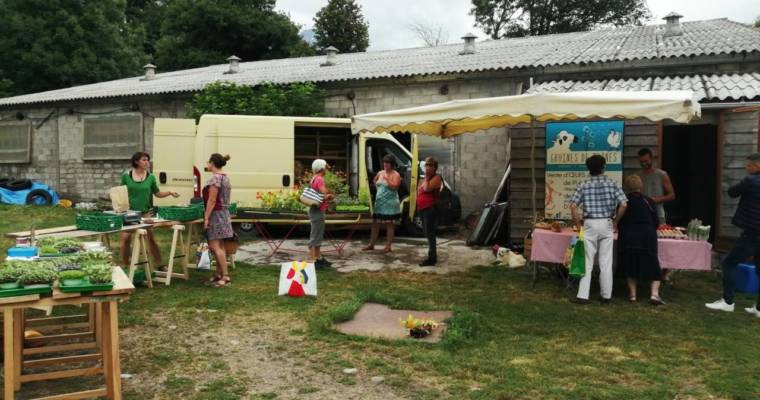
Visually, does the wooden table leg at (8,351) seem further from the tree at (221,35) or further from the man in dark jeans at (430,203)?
the tree at (221,35)

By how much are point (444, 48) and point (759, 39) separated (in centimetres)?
789

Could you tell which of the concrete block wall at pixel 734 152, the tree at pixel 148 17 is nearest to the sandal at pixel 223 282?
the concrete block wall at pixel 734 152

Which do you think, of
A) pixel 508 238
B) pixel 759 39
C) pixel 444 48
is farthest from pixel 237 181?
pixel 759 39

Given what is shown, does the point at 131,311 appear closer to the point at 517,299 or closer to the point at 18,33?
the point at 517,299

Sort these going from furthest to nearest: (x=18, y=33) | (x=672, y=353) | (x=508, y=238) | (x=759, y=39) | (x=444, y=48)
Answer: (x=18, y=33) < (x=444, y=48) < (x=759, y=39) < (x=508, y=238) < (x=672, y=353)

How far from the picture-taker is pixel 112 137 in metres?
16.7

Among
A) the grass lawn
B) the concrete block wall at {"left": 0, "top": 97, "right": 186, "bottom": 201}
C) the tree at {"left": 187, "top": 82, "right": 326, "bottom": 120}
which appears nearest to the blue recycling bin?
the grass lawn

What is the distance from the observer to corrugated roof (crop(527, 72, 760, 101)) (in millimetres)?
8375

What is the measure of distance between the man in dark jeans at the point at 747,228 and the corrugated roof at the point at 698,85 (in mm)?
2884

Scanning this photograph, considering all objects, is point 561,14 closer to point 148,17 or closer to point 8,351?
point 148,17

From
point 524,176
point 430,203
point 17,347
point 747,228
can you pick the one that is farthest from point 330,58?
point 17,347

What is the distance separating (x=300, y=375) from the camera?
4164 millimetres

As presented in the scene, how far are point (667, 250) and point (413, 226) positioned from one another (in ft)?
18.0

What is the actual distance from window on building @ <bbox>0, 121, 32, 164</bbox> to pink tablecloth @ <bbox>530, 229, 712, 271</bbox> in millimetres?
16985
